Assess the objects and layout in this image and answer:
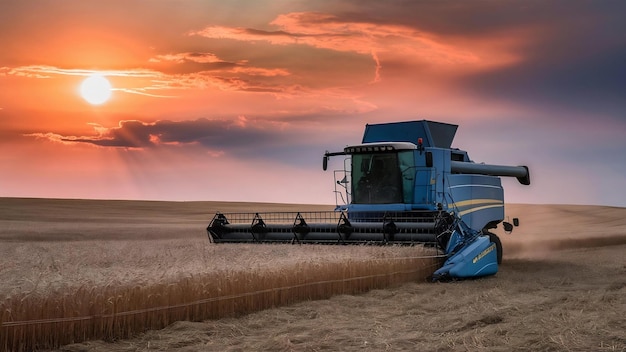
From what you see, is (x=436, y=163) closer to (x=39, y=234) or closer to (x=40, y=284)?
(x=40, y=284)

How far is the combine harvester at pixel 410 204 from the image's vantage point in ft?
48.8

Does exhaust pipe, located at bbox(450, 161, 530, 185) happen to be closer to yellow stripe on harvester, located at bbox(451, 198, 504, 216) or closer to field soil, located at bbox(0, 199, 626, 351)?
yellow stripe on harvester, located at bbox(451, 198, 504, 216)

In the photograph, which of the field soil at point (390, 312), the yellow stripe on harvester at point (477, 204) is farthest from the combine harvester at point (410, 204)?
the field soil at point (390, 312)

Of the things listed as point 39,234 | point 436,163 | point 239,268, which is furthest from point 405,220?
point 39,234

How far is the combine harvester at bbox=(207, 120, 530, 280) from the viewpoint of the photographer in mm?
14859

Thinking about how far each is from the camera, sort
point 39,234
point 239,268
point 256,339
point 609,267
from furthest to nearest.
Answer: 1. point 39,234
2. point 609,267
3. point 239,268
4. point 256,339

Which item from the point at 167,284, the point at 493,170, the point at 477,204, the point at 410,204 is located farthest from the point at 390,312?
the point at 493,170

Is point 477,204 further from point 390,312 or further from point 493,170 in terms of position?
point 390,312

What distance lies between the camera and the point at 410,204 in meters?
Result: 16.6

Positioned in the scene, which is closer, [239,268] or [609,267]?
[239,268]

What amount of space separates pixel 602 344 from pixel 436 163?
30.3 ft

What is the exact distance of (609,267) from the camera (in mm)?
17688

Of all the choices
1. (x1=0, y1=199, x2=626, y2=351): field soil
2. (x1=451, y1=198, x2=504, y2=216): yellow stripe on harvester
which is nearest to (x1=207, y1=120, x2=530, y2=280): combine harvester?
(x1=451, y1=198, x2=504, y2=216): yellow stripe on harvester

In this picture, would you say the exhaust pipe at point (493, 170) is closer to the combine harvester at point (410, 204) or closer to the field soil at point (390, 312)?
the combine harvester at point (410, 204)
